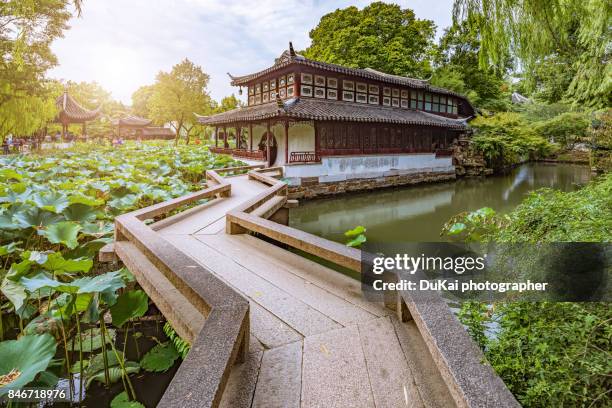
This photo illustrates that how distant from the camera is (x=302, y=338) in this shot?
2039 millimetres

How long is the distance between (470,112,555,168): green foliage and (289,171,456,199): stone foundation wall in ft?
9.47

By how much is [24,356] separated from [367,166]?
51.9 feet

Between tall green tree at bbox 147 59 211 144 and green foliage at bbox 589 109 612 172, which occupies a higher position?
tall green tree at bbox 147 59 211 144

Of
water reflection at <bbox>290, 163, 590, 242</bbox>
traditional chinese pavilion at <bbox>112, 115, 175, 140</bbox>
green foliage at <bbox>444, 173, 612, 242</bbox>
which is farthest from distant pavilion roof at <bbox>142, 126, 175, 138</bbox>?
green foliage at <bbox>444, 173, 612, 242</bbox>

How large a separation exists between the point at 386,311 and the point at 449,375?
98 cm

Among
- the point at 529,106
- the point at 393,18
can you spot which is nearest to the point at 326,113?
the point at 393,18

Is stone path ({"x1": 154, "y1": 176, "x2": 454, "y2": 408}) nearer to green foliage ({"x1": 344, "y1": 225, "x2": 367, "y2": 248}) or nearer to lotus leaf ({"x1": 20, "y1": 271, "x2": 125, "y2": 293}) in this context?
lotus leaf ({"x1": 20, "y1": 271, "x2": 125, "y2": 293})

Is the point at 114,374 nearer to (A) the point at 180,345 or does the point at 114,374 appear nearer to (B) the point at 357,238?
(A) the point at 180,345

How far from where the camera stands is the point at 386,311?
233cm

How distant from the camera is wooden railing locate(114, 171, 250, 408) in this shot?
1204 millimetres

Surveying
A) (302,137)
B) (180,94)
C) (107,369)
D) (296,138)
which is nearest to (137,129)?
(180,94)

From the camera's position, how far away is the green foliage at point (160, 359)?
290cm

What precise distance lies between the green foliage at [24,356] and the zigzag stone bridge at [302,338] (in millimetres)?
675

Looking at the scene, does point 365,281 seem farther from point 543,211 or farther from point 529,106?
point 529,106
